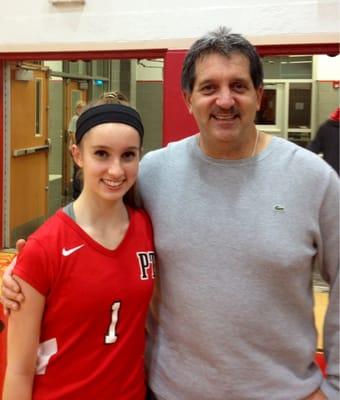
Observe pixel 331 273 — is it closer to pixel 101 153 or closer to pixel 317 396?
pixel 317 396

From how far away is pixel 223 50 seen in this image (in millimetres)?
1228

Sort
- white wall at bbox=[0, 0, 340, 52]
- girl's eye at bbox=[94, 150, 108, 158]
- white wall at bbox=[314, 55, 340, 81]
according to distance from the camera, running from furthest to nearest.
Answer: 1. white wall at bbox=[314, 55, 340, 81]
2. white wall at bbox=[0, 0, 340, 52]
3. girl's eye at bbox=[94, 150, 108, 158]

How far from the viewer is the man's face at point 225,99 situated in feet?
4.03

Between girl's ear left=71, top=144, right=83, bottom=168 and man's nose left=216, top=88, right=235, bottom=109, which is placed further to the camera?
girl's ear left=71, top=144, right=83, bottom=168

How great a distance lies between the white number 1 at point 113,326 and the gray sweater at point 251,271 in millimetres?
134

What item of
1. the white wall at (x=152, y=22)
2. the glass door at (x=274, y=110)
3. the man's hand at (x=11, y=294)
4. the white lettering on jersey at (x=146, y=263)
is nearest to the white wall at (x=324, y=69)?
the glass door at (x=274, y=110)

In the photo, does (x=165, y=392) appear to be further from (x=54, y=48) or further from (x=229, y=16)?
(x=54, y=48)

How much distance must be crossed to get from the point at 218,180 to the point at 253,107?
0.62ft

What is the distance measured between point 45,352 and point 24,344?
0.23ft

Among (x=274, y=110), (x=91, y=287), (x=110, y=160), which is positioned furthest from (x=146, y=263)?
(x=274, y=110)

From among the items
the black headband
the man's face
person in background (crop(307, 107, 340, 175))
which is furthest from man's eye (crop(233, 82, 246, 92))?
person in background (crop(307, 107, 340, 175))

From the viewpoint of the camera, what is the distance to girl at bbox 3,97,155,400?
1.24 m

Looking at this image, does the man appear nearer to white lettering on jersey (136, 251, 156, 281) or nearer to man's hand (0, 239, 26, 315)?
white lettering on jersey (136, 251, 156, 281)

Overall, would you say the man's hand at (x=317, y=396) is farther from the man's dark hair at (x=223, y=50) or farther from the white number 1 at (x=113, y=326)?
the man's dark hair at (x=223, y=50)
